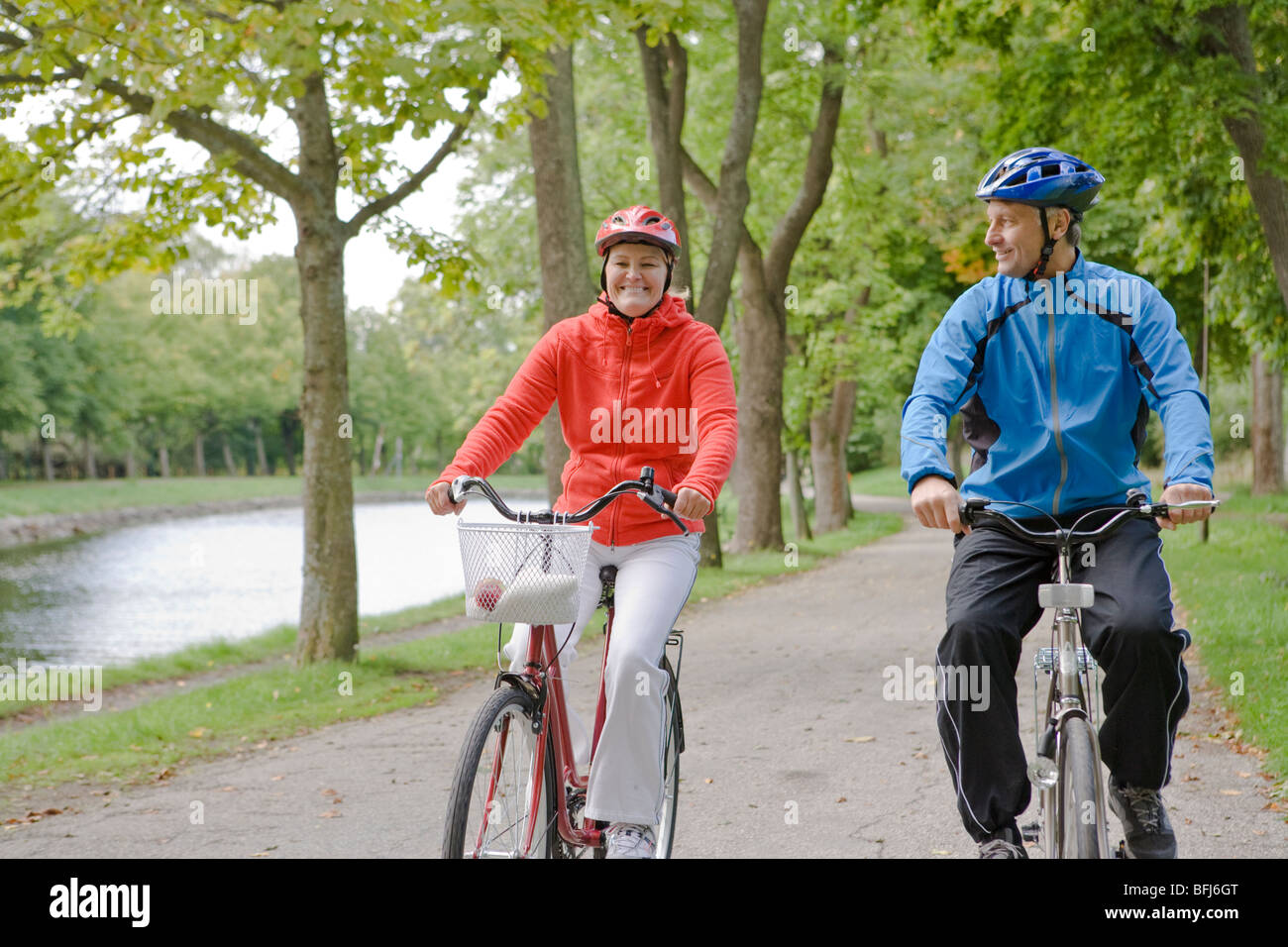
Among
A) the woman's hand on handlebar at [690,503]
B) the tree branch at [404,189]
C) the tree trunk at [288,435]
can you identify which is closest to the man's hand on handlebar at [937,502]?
the woman's hand on handlebar at [690,503]

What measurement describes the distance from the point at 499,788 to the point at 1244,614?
781 cm

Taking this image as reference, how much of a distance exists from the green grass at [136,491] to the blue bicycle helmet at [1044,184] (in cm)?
2819

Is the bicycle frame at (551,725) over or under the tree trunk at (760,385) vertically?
under

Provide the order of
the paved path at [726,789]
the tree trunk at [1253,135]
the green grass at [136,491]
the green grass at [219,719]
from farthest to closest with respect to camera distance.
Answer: the green grass at [136,491], the tree trunk at [1253,135], the green grass at [219,719], the paved path at [726,789]

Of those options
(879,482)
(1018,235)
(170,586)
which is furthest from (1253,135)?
(879,482)

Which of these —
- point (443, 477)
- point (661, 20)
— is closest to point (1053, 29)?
point (661, 20)

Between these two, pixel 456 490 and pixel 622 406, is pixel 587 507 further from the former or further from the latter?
pixel 622 406

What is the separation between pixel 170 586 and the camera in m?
21.4

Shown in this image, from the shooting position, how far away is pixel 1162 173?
484 inches

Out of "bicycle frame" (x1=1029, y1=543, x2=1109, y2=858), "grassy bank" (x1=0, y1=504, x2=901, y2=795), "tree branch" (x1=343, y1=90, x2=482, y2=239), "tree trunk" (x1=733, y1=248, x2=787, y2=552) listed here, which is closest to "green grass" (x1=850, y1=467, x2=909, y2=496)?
"tree trunk" (x1=733, y1=248, x2=787, y2=552)

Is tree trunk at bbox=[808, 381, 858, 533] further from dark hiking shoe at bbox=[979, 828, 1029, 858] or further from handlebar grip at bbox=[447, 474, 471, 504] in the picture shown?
dark hiking shoe at bbox=[979, 828, 1029, 858]

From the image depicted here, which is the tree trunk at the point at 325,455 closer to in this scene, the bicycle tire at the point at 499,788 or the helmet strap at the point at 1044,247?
the bicycle tire at the point at 499,788

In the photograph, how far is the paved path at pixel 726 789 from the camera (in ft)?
16.3
